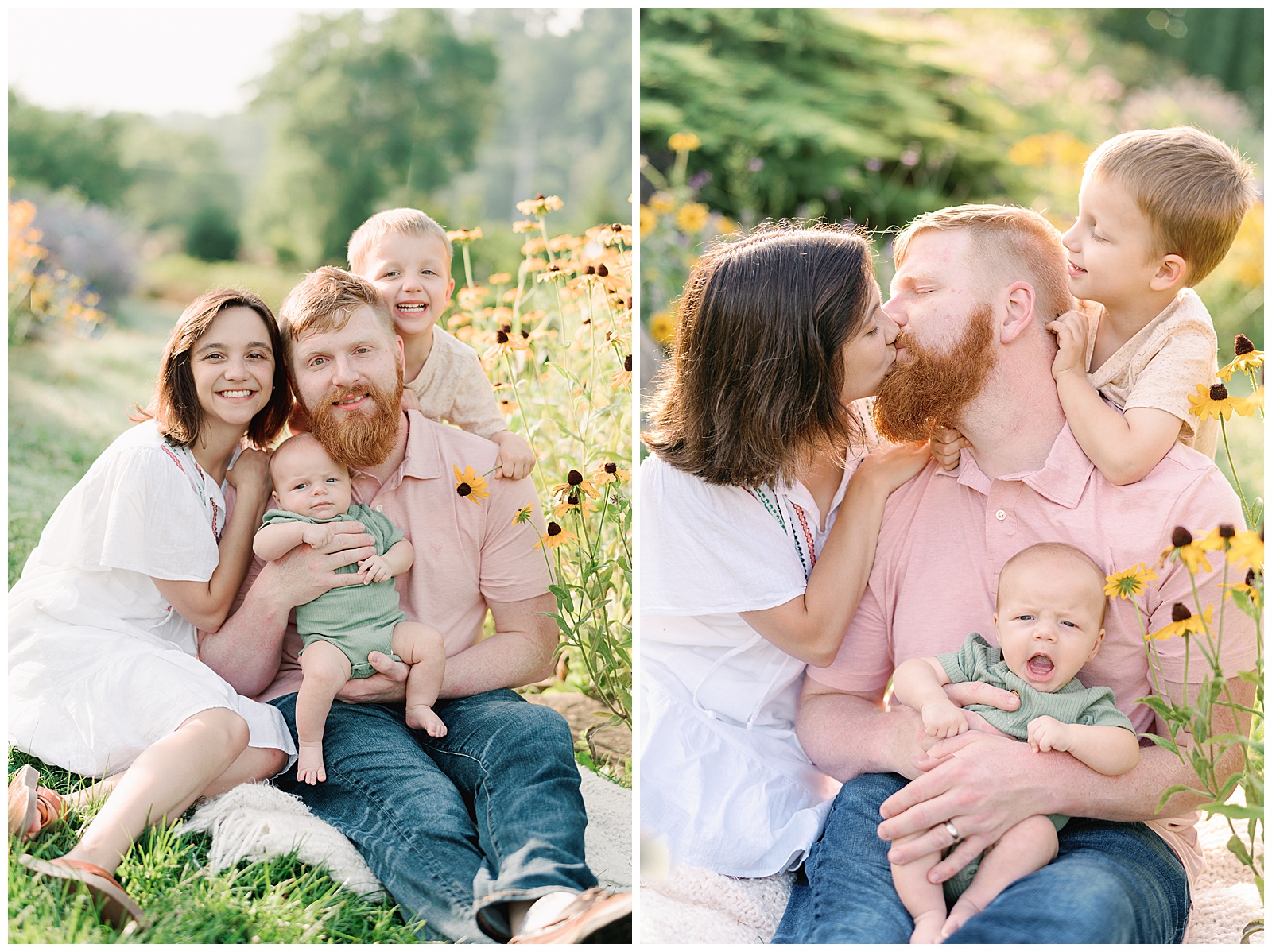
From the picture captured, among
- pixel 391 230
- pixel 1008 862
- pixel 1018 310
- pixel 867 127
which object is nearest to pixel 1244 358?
pixel 1018 310

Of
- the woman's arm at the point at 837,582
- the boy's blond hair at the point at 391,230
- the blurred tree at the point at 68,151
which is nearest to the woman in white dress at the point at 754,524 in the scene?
the woman's arm at the point at 837,582

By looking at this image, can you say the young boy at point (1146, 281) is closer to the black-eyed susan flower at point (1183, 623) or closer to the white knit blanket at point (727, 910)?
the black-eyed susan flower at point (1183, 623)

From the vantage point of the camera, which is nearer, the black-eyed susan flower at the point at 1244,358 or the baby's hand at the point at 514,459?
the black-eyed susan flower at the point at 1244,358

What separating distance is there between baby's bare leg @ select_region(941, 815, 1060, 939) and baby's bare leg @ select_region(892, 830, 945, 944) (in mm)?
26

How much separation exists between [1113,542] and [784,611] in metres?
0.68

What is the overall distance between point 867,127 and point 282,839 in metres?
6.10

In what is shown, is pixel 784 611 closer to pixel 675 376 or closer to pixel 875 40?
Result: pixel 675 376

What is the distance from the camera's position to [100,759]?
2285 millimetres

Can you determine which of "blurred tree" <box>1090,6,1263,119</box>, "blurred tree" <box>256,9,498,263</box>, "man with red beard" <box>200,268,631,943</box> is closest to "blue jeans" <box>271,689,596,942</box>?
"man with red beard" <box>200,268,631,943</box>

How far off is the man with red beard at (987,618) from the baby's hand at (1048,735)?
0.09 ft

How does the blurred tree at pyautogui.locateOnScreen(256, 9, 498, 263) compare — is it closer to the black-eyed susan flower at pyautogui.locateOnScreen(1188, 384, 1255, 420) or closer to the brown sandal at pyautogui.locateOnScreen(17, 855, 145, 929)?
the brown sandal at pyautogui.locateOnScreen(17, 855, 145, 929)

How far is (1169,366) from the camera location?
2.12 metres

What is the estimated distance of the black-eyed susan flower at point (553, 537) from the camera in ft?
8.23

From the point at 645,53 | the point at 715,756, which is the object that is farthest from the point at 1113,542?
the point at 645,53
